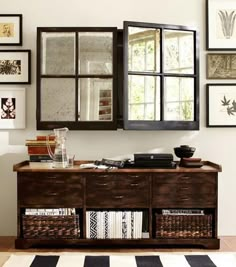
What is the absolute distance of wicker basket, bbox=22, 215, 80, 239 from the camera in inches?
146

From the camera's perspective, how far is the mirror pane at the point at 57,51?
3.99 metres

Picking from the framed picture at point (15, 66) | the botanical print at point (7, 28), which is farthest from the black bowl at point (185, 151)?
the botanical print at point (7, 28)

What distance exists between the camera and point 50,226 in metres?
3.71

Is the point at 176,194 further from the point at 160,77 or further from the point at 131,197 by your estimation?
the point at 160,77

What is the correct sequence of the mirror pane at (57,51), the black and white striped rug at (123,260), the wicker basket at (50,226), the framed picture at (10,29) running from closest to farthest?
1. the black and white striped rug at (123,260)
2. the wicker basket at (50,226)
3. the mirror pane at (57,51)
4. the framed picture at (10,29)

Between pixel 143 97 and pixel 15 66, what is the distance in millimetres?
1250

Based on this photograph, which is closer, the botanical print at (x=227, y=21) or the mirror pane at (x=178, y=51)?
the mirror pane at (x=178, y=51)

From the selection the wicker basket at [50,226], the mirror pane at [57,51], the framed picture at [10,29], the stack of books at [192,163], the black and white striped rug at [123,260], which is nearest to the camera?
the black and white striped rug at [123,260]

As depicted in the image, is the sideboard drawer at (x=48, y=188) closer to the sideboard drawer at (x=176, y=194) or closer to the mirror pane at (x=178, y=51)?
the sideboard drawer at (x=176, y=194)

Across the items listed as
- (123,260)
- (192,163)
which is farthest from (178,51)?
(123,260)

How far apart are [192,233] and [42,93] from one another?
5.93 feet

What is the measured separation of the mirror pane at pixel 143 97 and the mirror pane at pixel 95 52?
0.87ft

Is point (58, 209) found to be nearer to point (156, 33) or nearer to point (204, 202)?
point (204, 202)

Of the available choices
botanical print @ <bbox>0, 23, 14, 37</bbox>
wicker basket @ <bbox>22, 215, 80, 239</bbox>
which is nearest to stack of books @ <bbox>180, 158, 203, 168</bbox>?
wicker basket @ <bbox>22, 215, 80, 239</bbox>
